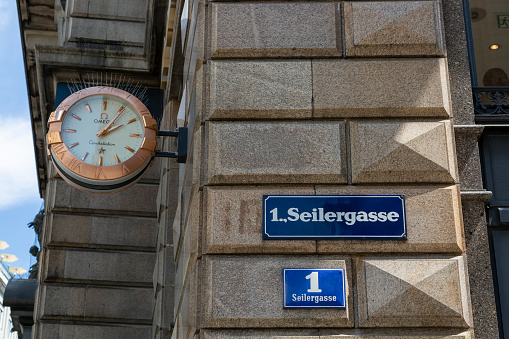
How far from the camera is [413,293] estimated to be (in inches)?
328

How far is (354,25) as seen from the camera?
9.55 metres

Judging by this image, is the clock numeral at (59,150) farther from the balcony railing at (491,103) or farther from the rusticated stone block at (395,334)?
the balcony railing at (491,103)

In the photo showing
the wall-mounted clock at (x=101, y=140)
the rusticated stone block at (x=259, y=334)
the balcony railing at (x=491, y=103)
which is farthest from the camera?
the wall-mounted clock at (x=101, y=140)

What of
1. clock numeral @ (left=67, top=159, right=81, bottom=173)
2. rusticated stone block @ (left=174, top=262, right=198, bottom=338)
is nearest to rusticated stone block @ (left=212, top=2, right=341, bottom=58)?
rusticated stone block @ (left=174, top=262, right=198, bottom=338)

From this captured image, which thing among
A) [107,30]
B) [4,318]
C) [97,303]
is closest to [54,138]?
[97,303]

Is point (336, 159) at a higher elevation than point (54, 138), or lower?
lower

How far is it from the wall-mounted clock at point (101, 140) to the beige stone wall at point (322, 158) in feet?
5.66

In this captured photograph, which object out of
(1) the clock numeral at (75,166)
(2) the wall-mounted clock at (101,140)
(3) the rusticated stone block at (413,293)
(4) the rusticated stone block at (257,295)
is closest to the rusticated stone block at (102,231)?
(2) the wall-mounted clock at (101,140)

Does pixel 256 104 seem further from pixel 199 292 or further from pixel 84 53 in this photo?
pixel 84 53

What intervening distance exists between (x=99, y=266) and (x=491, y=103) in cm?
1035

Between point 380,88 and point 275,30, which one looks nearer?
point 380,88

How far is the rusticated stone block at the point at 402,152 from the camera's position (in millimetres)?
8883

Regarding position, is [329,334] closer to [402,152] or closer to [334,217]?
[334,217]

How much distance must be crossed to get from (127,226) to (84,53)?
12.5 feet
